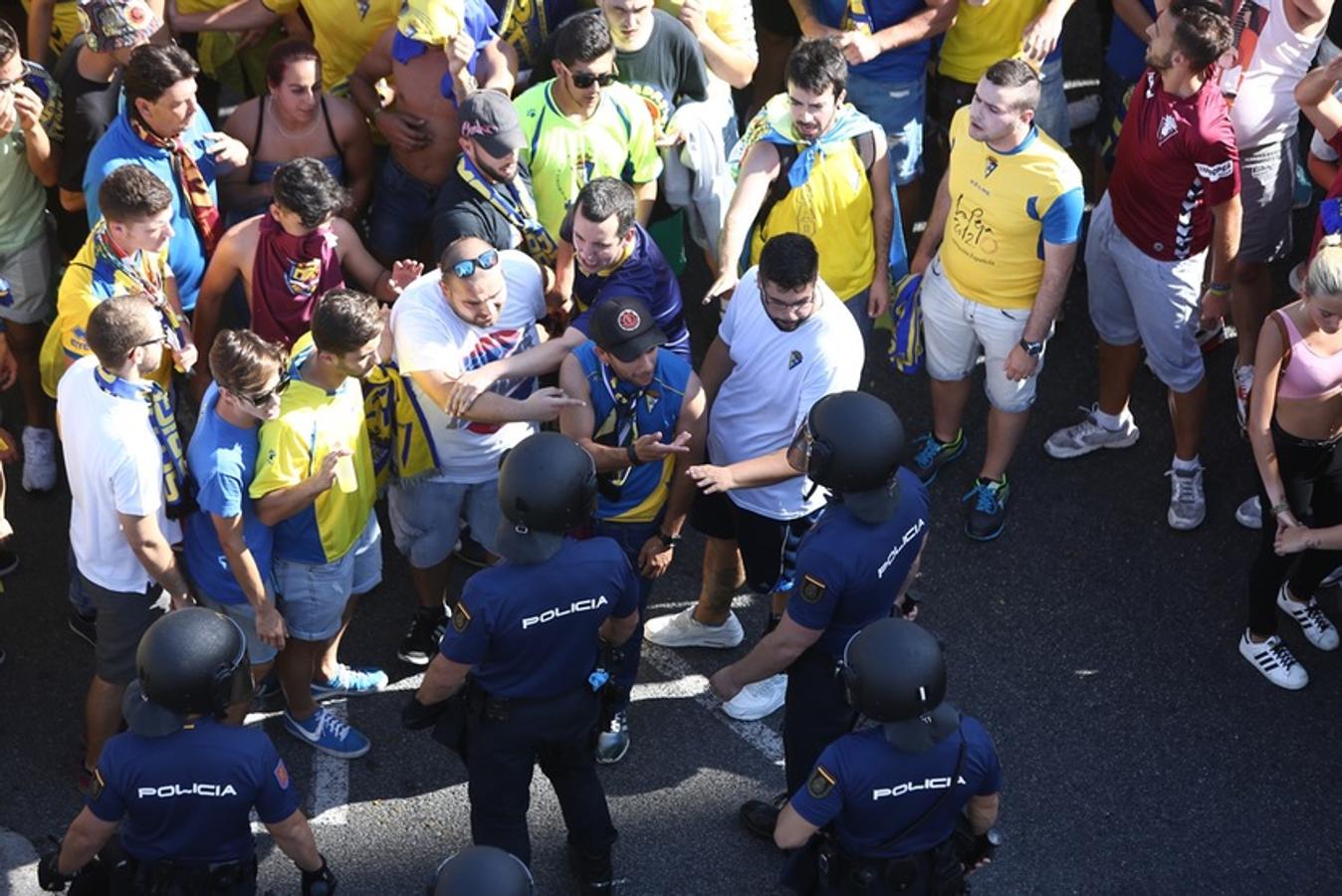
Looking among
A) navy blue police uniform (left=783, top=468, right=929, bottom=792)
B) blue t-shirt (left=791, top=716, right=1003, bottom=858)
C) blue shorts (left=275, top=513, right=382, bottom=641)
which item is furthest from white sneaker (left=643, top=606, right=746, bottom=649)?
blue t-shirt (left=791, top=716, right=1003, bottom=858)

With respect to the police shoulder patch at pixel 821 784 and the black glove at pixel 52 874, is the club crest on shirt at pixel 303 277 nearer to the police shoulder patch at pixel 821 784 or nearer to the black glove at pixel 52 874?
the black glove at pixel 52 874

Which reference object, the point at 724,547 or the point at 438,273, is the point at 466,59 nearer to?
the point at 438,273

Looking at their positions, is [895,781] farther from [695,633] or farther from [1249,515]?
[1249,515]

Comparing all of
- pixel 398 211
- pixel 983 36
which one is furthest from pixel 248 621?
pixel 983 36

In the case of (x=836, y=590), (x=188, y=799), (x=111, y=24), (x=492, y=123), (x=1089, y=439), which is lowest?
(x=1089, y=439)

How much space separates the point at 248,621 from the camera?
605 centimetres

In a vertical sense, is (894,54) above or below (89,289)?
above

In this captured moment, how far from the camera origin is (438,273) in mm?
6191

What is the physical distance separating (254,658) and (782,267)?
2411 mm

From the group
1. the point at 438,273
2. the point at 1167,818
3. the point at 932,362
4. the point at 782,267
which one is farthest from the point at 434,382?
the point at 1167,818

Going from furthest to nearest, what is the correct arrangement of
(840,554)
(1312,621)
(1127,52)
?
(1127,52) → (1312,621) → (840,554)

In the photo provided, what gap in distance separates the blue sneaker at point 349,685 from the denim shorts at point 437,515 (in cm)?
49

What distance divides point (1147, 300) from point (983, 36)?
1.66 meters

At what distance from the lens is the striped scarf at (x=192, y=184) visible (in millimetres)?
6727
